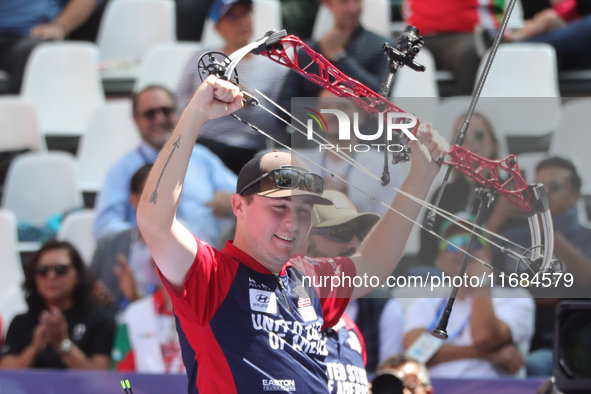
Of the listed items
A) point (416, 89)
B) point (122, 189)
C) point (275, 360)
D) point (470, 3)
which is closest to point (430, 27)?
point (470, 3)

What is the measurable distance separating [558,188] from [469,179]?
21 cm

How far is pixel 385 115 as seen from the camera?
1610mm

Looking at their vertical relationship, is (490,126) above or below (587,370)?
above

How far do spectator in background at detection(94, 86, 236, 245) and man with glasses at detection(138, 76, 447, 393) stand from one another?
66.6 inches

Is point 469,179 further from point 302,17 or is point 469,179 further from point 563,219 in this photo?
point 302,17

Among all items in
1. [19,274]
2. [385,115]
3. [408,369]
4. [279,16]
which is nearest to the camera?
[385,115]

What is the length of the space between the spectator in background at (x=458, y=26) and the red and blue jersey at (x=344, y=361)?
242cm

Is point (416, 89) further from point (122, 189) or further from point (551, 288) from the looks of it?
point (551, 288)

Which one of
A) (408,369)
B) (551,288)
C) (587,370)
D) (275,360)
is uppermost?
(551,288)

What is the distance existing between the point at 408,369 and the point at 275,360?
93cm

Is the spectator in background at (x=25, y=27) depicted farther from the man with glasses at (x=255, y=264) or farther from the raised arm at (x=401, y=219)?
the raised arm at (x=401, y=219)

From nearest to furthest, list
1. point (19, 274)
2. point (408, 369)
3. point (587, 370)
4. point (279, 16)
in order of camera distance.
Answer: point (587, 370) < point (408, 369) < point (19, 274) < point (279, 16)

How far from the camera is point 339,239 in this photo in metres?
1.72

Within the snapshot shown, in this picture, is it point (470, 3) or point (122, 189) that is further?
point (470, 3)
